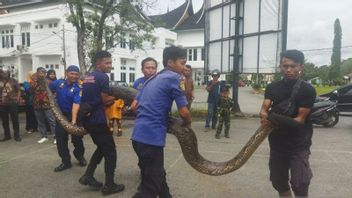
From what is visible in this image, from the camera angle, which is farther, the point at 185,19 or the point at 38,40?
the point at 185,19

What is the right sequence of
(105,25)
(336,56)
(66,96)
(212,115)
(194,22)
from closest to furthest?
1. (66,96)
2. (212,115)
3. (105,25)
4. (194,22)
5. (336,56)

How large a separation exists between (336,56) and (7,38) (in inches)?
3015

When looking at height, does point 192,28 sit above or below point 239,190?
above

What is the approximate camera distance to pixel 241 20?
13.5 metres

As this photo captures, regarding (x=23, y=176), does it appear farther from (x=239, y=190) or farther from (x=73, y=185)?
(x=239, y=190)

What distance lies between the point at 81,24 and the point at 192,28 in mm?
37854

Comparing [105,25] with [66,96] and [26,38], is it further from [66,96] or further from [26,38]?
[26,38]

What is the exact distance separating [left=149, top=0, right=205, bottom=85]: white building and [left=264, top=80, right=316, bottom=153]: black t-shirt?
150 feet

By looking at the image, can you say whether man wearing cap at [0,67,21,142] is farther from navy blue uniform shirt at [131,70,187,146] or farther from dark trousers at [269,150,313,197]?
dark trousers at [269,150,313,197]

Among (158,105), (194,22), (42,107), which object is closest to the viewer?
(158,105)

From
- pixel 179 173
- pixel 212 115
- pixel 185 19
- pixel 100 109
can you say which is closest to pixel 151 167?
pixel 100 109

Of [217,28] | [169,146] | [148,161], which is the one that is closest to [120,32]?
[217,28]

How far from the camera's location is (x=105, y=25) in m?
13.4

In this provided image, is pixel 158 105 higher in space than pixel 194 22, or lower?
lower
